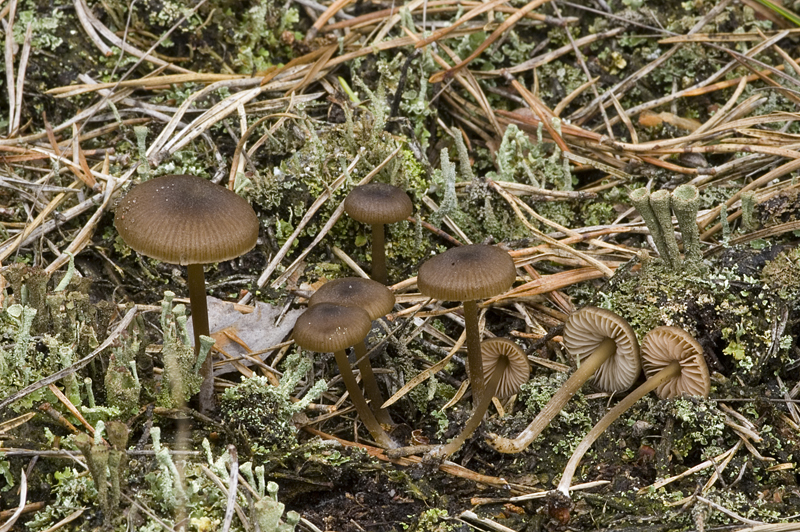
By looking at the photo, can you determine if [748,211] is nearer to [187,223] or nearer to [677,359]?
[677,359]

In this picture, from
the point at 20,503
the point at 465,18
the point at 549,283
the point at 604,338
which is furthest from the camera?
the point at 465,18

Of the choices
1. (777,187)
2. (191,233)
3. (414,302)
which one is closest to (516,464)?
(414,302)

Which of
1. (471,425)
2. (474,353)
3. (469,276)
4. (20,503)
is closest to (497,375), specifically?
(474,353)

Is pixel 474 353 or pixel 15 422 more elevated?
pixel 15 422

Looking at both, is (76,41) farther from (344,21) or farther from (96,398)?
(96,398)

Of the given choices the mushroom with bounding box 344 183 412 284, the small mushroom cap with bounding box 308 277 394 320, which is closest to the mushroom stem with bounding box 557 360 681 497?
the small mushroom cap with bounding box 308 277 394 320

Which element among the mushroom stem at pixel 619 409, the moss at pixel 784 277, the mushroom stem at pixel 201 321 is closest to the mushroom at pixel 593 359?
the mushroom stem at pixel 619 409

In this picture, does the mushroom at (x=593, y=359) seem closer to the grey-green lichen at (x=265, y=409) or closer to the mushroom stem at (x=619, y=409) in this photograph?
the mushroom stem at (x=619, y=409)
